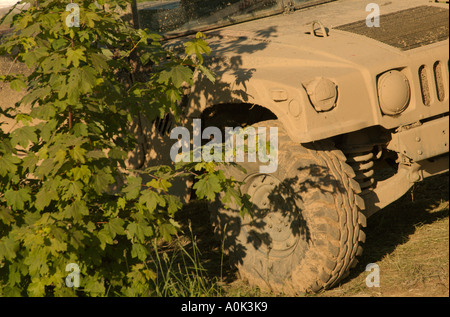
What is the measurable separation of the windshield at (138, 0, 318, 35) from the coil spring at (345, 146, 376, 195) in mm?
1389

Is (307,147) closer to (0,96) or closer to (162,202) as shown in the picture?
(162,202)

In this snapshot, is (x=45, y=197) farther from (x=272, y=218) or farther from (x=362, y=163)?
(x=362, y=163)

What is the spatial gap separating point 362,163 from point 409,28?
825 millimetres

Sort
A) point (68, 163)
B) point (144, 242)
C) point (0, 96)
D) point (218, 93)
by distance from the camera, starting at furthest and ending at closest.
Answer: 1. point (0, 96)
2. point (218, 93)
3. point (144, 242)
4. point (68, 163)

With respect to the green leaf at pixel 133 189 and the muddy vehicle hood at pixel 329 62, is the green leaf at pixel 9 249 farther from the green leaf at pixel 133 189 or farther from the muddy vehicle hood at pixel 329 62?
the muddy vehicle hood at pixel 329 62

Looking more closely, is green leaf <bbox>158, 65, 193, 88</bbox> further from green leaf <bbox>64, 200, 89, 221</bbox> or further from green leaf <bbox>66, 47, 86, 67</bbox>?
green leaf <bbox>64, 200, 89, 221</bbox>

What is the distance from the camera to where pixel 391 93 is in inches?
161

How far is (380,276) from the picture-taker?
4.50 meters

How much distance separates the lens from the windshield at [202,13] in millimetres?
5312

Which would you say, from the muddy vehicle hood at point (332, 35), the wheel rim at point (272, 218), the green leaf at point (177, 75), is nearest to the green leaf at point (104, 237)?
the green leaf at point (177, 75)

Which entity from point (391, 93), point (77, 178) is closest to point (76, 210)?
point (77, 178)

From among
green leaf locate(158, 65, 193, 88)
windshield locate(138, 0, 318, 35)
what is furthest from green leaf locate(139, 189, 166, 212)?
windshield locate(138, 0, 318, 35)
